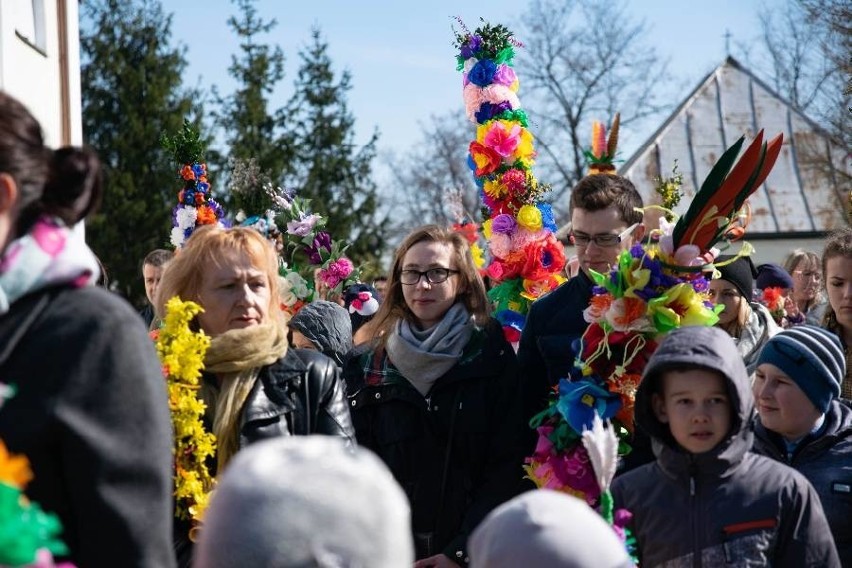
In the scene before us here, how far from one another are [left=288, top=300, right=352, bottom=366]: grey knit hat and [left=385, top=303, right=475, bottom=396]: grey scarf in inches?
51.2

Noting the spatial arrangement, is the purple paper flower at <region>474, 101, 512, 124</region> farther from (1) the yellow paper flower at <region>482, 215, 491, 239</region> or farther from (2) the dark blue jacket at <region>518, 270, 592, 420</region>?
(2) the dark blue jacket at <region>518, 270, 592, 420</region>

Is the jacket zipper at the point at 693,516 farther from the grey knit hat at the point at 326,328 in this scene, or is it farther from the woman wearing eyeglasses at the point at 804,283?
the woman wearing eyeglasses at the point at 804,283

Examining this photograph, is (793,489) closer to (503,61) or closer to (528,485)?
(528,485)

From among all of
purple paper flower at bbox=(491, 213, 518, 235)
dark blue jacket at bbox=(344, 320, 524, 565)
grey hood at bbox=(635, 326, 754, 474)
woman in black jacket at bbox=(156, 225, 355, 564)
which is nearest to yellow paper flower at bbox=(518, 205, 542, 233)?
purple paper flower at bbox=(491, 213, 518, 235)

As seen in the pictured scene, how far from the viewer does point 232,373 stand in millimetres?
3807

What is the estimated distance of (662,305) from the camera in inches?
166

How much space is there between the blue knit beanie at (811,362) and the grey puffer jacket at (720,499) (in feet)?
1.99

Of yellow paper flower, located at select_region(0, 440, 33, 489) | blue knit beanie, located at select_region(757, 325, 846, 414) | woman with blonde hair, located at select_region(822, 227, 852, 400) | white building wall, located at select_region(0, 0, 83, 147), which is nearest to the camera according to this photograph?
yellow paper flower, located at select_region(0, 440, 33, 489)

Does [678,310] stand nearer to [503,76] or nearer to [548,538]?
[548,538]

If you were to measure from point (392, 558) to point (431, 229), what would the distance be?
10.9 ft

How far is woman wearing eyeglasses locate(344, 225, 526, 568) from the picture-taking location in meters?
4.54

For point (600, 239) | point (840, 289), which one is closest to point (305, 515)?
point (600, 239)

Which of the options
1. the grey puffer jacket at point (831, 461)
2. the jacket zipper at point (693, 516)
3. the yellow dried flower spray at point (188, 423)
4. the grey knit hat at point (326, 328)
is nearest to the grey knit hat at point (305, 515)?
the yellow dried flower spray at point (188, 423)

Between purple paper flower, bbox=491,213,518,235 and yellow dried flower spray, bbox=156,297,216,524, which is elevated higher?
purple paper flower, bbox=491,213,518,235
